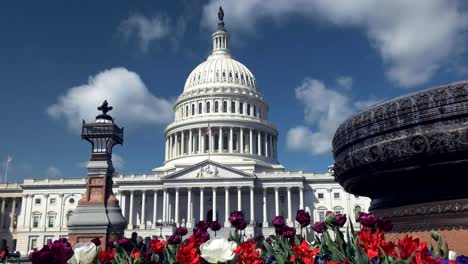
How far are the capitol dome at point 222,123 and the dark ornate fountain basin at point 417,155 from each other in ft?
288

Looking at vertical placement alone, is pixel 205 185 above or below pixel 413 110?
above

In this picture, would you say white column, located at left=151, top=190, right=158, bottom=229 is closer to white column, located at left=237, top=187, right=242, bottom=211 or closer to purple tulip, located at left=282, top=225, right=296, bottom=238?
white column, located at left=237, top=187, right=242, bottom=211

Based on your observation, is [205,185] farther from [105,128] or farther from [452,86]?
[452,86]

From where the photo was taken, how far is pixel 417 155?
5.59 meters

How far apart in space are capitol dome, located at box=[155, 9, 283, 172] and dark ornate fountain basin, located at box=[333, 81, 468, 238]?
87675 mm

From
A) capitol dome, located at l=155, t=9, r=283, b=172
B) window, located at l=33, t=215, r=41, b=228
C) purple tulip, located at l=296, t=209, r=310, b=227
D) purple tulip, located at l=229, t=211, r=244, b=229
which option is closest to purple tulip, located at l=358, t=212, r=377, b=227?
purple tulip, located at l=296, t=209, r=310, b=227

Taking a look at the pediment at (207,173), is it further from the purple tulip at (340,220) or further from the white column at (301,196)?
the purple tulip at (340,220)

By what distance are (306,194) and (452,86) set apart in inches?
3388

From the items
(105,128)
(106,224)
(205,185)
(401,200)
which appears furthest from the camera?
(205,185)

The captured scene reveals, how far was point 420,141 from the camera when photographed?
556 centimetres

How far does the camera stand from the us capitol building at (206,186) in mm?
86688

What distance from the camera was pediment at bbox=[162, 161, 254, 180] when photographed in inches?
3378

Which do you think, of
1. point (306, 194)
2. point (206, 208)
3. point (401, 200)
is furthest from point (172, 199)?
point (401, 200)

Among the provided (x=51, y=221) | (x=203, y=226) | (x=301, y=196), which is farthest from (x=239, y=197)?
(x=203, y=226)
